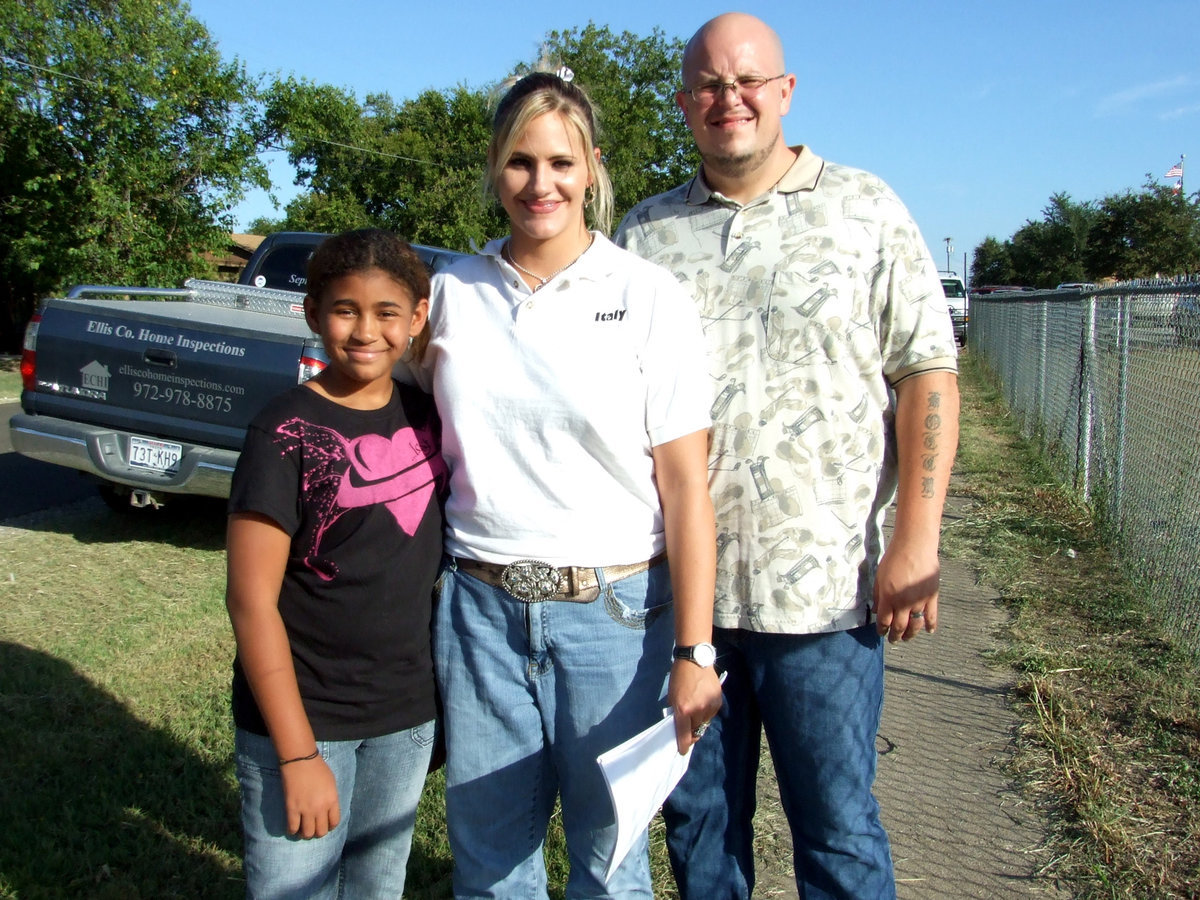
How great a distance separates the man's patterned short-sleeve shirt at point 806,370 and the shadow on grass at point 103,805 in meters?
1.82

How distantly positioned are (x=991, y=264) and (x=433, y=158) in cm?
5379

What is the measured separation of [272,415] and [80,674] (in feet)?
9.30

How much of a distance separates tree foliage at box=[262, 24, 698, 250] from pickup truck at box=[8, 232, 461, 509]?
21.7 meters

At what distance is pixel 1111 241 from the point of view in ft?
166

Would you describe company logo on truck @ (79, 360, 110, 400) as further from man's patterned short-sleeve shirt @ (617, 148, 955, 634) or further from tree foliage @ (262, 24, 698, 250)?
tree foliage @ (262, 24, 698, 250)

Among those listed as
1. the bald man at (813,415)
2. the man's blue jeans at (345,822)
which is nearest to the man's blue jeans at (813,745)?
the bald man at (813,415)

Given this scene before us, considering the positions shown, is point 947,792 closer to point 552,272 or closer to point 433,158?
point 552,272

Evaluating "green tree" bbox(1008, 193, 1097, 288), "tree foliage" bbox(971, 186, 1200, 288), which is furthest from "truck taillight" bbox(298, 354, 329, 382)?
"green tree" bbox(1008, 193, 1097, 288)

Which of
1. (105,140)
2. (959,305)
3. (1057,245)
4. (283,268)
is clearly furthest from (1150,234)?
(283,268)

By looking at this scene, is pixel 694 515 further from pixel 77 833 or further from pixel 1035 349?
pixel 1035 349

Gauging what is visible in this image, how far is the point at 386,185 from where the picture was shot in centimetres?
3538

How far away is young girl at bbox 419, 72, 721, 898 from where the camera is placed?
1783mm

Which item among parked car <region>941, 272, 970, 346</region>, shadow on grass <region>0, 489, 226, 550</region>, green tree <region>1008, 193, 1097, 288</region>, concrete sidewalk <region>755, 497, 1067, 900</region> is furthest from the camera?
green tree <region>1008, 193, 1097, 288</region>

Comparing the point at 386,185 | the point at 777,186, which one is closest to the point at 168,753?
the point at 777,186
